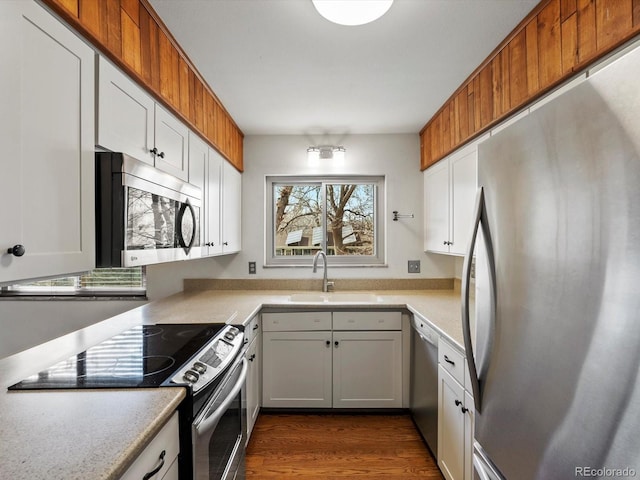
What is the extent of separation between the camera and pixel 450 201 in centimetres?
231

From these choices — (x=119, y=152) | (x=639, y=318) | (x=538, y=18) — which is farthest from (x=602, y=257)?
(x=119, y=152)

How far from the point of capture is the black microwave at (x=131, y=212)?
1.07m

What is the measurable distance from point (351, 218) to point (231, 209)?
1130 mm

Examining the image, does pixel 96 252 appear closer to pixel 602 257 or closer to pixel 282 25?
pixel 282 25

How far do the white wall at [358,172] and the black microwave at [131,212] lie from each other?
5.03ft

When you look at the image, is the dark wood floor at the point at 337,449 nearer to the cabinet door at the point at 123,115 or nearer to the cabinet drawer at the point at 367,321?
the cabinet drawer at the point at 367,321

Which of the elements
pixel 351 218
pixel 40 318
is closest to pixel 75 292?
pixel 40 318

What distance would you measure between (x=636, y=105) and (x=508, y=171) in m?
0.34

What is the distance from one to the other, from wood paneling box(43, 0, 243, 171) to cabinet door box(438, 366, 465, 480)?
6.33ft

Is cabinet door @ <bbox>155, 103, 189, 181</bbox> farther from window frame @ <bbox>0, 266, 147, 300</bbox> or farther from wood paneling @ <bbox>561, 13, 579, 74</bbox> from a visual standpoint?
wood paneling @ <bbox>561, 13, 579, 74</bbox>

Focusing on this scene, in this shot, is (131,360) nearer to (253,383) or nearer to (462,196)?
(253,383)

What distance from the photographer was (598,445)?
23.1 inches

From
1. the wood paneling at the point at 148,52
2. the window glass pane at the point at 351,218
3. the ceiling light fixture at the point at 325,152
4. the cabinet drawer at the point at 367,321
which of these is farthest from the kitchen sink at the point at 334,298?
the wood paneling at the point at 148,52

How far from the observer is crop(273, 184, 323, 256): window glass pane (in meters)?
3.09
